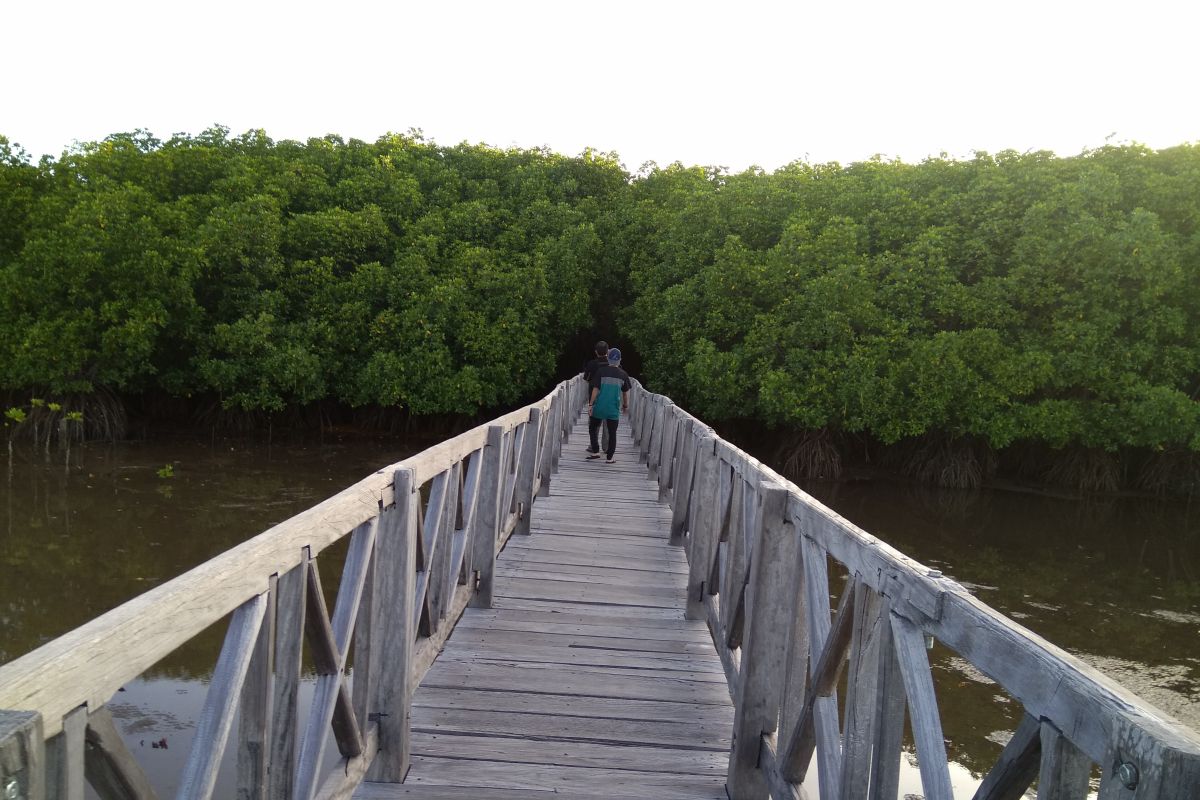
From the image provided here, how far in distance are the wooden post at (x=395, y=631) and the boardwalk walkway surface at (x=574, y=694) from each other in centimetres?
12

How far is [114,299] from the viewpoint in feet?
67.6

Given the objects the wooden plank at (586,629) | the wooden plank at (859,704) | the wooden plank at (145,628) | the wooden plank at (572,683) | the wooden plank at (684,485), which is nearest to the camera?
the wooden plank at (145,628)

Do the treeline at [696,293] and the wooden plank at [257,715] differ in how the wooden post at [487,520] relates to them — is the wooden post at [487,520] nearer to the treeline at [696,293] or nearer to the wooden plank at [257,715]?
the wooden plank at [257,715]

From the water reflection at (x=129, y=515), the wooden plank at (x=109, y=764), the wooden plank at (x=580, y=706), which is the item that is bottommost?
the water reflection at (x=129, y=515)

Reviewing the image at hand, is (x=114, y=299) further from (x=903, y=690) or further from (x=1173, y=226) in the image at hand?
(x=1173, y=226)

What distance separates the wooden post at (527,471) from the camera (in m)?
6.97

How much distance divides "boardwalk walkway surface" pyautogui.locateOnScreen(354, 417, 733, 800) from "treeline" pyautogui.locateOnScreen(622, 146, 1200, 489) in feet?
43.3

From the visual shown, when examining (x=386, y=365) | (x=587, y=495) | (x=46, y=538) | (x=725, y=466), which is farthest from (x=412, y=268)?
(x=725, y=466)

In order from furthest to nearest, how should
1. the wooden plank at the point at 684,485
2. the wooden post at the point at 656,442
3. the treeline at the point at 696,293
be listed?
the treeline at the point at 696,293
the wooden post at the point at 656,442
the wooden plank at the point at 684,485

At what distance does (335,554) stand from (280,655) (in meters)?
10.4

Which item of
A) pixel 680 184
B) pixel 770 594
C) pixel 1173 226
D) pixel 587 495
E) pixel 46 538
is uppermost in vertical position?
pixel 680 184

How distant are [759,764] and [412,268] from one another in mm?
20997

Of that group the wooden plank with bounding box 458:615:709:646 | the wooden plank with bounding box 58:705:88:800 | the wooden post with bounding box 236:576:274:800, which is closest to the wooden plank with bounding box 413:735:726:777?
the wooden plank with bounding box 458:615:709:646

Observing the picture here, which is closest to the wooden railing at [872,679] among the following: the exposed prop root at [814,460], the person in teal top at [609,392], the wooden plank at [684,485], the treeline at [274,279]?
the wooden plank at [684,485]
